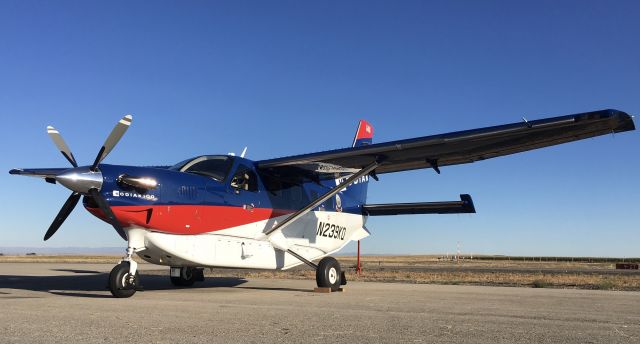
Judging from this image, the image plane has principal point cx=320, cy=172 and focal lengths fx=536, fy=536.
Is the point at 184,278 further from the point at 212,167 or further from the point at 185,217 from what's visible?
the point at 185,217

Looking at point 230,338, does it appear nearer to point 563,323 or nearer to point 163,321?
point 163,321

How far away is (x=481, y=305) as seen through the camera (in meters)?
10.5

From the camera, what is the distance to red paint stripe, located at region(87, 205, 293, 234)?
11250 mm

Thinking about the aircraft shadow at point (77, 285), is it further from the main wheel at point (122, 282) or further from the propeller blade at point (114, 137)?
the propeller blade at point (114, 137)

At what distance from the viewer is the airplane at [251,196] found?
1121 centimetres

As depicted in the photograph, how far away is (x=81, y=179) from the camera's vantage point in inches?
410

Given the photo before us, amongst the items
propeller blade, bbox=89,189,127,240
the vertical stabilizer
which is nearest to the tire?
propeller blade, bbox=89,189,127,240

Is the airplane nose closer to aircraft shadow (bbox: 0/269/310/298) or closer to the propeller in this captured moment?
the propeller

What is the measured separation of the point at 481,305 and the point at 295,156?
6522 mm

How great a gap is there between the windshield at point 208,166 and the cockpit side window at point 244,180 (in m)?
0.32

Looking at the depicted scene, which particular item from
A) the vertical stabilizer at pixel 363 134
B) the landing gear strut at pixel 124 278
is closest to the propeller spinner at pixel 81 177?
the landing gear strut at pixel 124 278

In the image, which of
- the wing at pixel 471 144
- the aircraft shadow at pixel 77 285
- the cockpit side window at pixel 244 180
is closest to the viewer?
the wing at pixel 471 144

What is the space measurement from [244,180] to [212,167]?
3.32 feet

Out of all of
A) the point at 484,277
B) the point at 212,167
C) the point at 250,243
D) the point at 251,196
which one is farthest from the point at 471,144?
the point at 484,277
